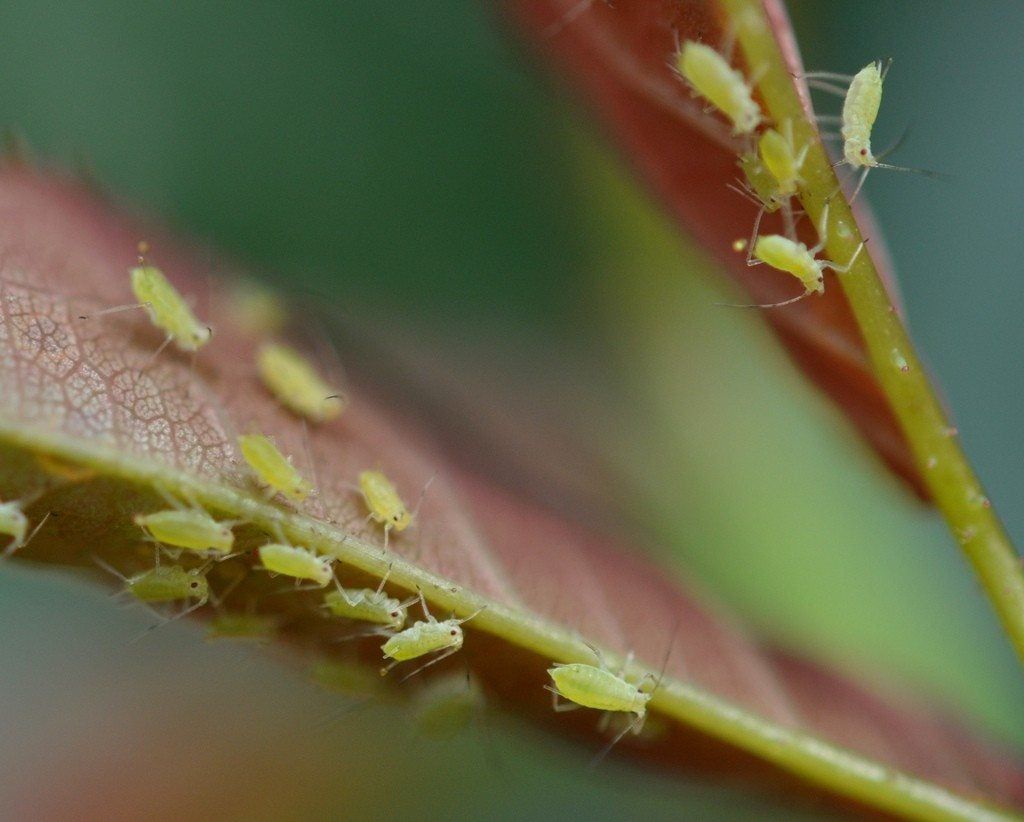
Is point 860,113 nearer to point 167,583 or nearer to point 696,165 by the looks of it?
point 696,165

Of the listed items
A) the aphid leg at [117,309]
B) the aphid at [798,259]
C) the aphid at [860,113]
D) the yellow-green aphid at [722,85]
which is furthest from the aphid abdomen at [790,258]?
the aphid leg at [117,309]

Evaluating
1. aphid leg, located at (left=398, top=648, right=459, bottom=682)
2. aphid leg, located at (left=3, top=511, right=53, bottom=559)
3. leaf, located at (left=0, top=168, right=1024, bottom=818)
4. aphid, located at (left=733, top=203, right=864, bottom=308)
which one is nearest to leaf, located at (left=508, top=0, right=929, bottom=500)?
aphid, located at (left=733, top=203, right=864, bottom=308)

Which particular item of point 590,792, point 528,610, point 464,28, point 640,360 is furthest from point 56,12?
point 590,792

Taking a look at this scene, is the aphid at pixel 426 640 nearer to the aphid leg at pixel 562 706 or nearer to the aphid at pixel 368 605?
the aphid at pixel 368 605

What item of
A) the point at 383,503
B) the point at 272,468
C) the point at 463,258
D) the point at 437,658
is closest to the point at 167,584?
the point at 272,468

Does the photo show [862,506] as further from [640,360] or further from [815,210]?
[815,210]

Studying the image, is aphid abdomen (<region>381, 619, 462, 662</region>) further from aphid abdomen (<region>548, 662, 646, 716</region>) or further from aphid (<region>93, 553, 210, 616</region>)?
aphid (<region>93, 553, 210, 616</region>)
